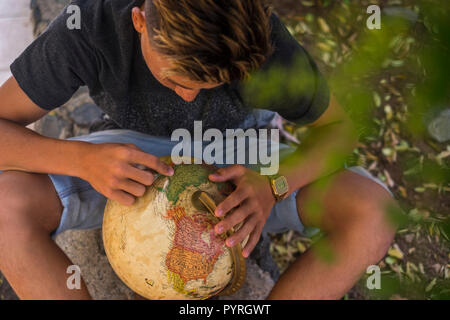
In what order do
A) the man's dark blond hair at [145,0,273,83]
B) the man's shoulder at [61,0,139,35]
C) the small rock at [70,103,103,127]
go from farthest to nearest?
the small rock at [70,103,103,127]
the man's shoulder at [61,0,139,35]
the man's dark blond hair at [145,0,273,83]

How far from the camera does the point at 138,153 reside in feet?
5.64

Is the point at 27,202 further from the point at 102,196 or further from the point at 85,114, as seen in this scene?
the point at 85,114

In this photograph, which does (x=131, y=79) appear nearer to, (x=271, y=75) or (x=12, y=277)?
(x=271, y=75)

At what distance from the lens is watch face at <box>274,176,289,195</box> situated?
201cm

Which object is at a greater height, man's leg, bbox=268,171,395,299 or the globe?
the globe

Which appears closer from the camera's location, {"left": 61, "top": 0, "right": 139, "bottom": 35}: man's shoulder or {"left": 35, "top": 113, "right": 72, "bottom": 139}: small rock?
{"left": 61, "top": 0, "right": 139, "bottom": 35}: man's shoulder

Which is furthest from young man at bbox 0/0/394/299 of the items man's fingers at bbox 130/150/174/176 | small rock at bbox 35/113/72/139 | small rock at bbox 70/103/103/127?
small rock at bbox 35/113/72/139

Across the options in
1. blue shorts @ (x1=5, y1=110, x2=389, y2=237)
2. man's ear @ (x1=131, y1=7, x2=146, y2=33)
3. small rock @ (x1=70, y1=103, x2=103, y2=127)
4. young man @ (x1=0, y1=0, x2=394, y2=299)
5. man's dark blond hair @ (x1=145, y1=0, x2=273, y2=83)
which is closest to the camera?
man's dark blond hair @ (x1=145, y1=0, x2=273, y2=83)

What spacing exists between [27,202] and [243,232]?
1.09 meters

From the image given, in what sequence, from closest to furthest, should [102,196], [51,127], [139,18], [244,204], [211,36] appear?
[211,36] → [139,18] → [244,204] → [102,196] → [51,127]

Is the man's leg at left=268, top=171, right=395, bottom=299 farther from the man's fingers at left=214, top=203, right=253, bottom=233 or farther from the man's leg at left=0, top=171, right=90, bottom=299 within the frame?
the man's leg at left=0, top=171, right=90, bottom=299

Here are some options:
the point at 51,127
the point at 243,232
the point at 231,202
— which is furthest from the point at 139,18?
the point at 51,127
